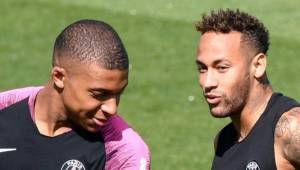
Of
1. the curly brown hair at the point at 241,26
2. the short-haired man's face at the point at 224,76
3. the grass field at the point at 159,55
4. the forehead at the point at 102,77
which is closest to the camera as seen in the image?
the forehead at the point at 102,77

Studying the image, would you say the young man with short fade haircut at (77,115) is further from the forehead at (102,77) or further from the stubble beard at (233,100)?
the stubble beard at (233,100)

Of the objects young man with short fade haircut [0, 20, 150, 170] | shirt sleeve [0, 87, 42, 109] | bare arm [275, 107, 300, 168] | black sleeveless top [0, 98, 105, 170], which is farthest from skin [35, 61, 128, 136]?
bare arm [275, 107, 300, 168]

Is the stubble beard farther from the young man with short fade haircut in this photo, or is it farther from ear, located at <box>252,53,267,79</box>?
the young man with short fade haircut

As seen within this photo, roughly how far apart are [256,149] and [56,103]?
121cm

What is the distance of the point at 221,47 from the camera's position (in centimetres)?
618

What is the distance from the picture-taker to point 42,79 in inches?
561

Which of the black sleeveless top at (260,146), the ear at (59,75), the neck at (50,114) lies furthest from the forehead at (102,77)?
the black sleeveless top at (260,146)

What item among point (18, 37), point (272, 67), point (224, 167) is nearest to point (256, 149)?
point (224, 167)

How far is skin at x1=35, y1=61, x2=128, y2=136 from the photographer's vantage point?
578 centimetres

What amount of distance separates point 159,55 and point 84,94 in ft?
31.7

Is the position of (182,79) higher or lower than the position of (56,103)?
lower

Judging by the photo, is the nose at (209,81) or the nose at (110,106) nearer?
the nose at (110,106)

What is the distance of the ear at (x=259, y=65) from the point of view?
6.21 metres

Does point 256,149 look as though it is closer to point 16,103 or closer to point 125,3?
point 16,103
